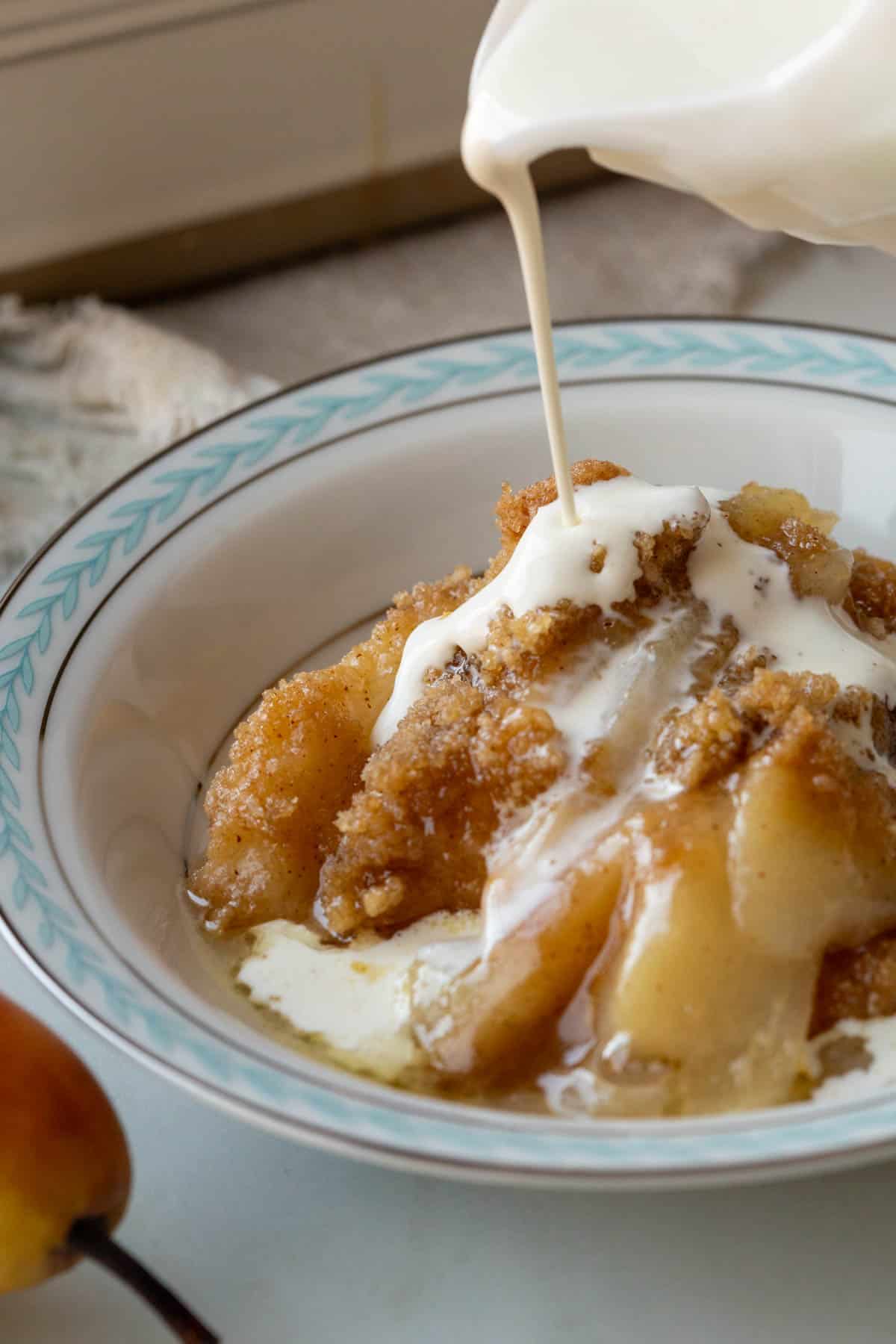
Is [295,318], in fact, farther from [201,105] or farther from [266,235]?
[201,105]

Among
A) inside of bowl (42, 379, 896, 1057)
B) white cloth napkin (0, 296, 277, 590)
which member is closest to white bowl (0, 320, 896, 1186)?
inside of bowl (42, 379, 896, 1057)

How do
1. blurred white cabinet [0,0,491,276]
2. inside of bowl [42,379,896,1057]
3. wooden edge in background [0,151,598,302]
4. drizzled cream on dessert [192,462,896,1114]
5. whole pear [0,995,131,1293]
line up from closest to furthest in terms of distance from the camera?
whole pear [0,995,131,1293]
drizzled cream on dessert [192,462,896,1114]
inside of bowl [42,379,896,1057]
blurred white cabinet [0,0,491,276]
wooden edge in background [0,151,598,302]

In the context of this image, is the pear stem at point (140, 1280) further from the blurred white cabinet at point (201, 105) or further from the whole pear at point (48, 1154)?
the blurred white cabinet at point (201, 105)

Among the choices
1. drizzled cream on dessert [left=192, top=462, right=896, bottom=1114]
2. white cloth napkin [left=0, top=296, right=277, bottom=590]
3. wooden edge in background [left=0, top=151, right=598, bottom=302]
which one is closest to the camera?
drizzled cream on dessert [left=192, top=462, right=896, bottom=1114]

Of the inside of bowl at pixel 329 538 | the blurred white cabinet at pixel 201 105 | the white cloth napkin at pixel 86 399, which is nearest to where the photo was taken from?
the inside of bowl at pixel 329 538

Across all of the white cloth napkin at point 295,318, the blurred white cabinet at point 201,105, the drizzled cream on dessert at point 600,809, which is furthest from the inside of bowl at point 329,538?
the blurred white cabinet at point 201,105

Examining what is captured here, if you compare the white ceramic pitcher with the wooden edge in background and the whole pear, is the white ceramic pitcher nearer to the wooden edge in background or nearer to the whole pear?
the whole pear

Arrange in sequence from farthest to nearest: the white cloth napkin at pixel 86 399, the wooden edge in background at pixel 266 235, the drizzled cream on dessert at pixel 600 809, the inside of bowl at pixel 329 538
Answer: the wooden edge in background at pixel 266 235
the white cloth napkin at pixel 86 399
the inside of bowl at pixel 329 538
the drizzled cream on dessert at pixel 600 809
